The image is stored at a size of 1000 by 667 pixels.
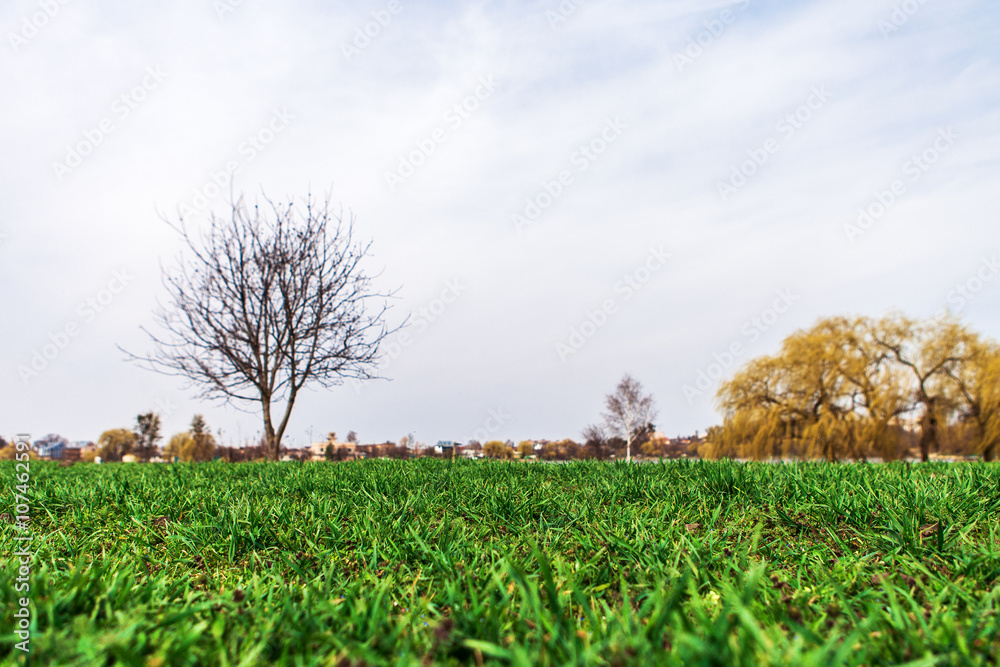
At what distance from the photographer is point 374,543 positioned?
10.9 feet

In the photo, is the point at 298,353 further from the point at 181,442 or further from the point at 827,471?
the point at 181,442

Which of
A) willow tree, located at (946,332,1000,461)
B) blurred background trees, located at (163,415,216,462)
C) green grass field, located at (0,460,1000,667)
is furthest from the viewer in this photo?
blurred background trees, located at (163,415,216,462)

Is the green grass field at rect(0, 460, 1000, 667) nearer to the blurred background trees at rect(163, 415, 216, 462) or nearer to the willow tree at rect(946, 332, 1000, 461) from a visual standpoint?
the willow tree at rect(946, 332, 1000, 461)

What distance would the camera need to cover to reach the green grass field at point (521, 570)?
184cm

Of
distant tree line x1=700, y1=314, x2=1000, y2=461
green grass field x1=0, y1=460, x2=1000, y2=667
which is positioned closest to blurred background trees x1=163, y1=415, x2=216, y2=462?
distant tree line x1=700, y1=314, x2=1000, y2=461

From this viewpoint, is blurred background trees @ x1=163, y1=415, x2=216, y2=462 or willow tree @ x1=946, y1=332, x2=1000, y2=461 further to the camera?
blurred background trees @ x1=163, y1=415, x2=216, y2=462

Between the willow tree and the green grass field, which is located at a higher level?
the willow tree

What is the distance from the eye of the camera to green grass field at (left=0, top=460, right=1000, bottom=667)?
72.3 inches

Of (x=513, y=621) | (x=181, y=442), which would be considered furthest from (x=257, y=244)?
(x=181, y=442)
